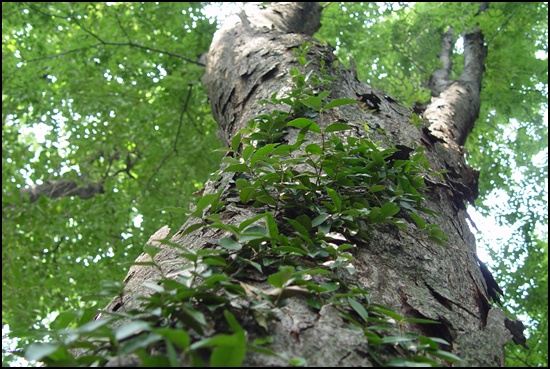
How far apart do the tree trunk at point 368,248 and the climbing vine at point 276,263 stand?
0.03 metres

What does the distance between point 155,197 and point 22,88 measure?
2431mm

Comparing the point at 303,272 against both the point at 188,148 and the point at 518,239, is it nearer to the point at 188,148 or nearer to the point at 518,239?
the point at 188,148

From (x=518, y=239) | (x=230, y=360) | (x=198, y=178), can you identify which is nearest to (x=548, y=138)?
(x=518, y=239)

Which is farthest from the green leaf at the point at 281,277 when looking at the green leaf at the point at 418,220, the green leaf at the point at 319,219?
the green leaf at the point at 418,220

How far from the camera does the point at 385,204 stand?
5.13ft

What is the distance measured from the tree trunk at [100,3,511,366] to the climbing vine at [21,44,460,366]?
3 centimetres

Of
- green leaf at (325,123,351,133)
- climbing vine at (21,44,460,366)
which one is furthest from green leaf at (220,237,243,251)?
green leaf at (325,123,351,133)

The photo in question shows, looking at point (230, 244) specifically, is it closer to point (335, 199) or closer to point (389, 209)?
point (335, 199)

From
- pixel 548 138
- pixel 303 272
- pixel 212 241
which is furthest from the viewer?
pixel 548 138

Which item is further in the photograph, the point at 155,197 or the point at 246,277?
the point at 155,197

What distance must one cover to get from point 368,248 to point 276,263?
1.20 ft

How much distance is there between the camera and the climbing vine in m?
0.83

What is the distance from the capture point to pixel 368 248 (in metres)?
1.48

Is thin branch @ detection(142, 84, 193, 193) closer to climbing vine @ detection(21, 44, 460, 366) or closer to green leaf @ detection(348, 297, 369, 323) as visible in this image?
climbing vine @ detection(21, 44, 460, 366)
